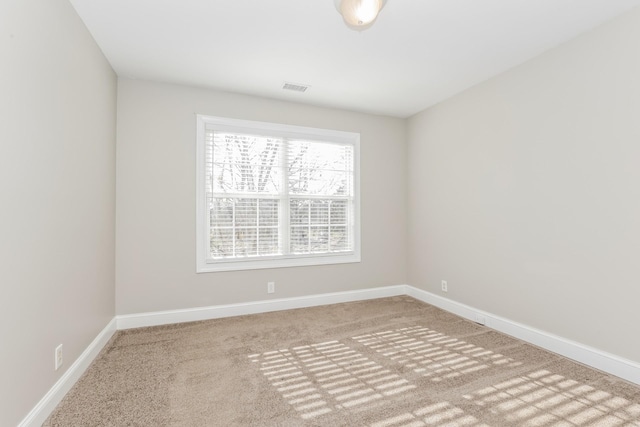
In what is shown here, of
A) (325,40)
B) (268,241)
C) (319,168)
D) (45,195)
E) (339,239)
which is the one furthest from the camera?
(339,239)

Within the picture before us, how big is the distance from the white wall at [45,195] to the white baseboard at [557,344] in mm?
3603

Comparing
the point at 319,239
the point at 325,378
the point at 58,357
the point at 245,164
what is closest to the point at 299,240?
the point at 319,239

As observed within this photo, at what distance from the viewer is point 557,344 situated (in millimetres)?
2604

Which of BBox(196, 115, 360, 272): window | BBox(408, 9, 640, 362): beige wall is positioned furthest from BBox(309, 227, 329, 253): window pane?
BBox(408, 9, 640, 362): beige wall

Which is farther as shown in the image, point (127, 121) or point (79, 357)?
point (127, 121)

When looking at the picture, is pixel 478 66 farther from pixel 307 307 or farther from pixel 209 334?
pixel 209 334

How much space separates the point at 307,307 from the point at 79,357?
Result: 2294 mm

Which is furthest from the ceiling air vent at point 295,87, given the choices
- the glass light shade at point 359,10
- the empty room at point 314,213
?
the glass light shade at point 359,10

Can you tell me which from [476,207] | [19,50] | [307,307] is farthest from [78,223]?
[476,207]

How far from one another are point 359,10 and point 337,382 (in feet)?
7.93

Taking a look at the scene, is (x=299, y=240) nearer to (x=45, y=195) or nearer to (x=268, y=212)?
(x=268, y=212)

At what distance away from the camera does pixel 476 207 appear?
342 centimetres

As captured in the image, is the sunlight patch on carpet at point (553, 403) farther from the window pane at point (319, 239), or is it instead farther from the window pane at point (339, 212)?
the window pane at point (339, 212)

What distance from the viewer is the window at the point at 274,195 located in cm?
356
